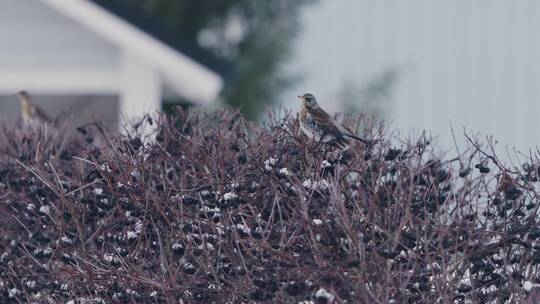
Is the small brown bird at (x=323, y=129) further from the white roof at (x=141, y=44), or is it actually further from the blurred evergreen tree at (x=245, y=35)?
the blurred evergreen tree at (x=245, y=35)

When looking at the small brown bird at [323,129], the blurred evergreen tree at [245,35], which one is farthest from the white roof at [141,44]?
the blurred evergreen tree at [245,35]

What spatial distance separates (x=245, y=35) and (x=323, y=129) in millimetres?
16748

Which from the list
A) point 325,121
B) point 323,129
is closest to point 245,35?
point 325,121

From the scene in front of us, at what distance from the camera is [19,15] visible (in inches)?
523

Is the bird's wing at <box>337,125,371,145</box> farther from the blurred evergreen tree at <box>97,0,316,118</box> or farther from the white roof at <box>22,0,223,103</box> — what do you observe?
the blurred evergreen tree at <box>97,0,316,118</box>

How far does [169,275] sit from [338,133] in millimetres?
1132

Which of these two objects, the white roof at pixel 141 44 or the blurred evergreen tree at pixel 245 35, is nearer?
the white roof at pixel 141 44

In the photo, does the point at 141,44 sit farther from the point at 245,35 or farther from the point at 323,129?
the point at 245,35

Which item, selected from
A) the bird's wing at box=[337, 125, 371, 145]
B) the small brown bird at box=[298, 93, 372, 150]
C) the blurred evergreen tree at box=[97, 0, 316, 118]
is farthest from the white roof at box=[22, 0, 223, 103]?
the blurred evergreen tree at box=[97, 0, 316, 118]

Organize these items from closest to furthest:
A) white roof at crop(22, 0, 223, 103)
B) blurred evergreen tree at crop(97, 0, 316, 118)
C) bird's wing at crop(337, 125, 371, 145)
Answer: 1. bird's wing at crop(337, 125, 371, 145)
2. white roof at crop(22, 0, 223, 103)
3. blurred evergreen tree at crop(97, 0, 316, 118)

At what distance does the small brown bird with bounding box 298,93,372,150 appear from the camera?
574 cm

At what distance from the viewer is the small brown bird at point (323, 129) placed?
5742 millimetres

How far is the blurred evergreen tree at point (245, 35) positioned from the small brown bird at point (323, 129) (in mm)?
15146

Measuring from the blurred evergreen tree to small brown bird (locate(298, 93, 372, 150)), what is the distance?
49.7 ft
